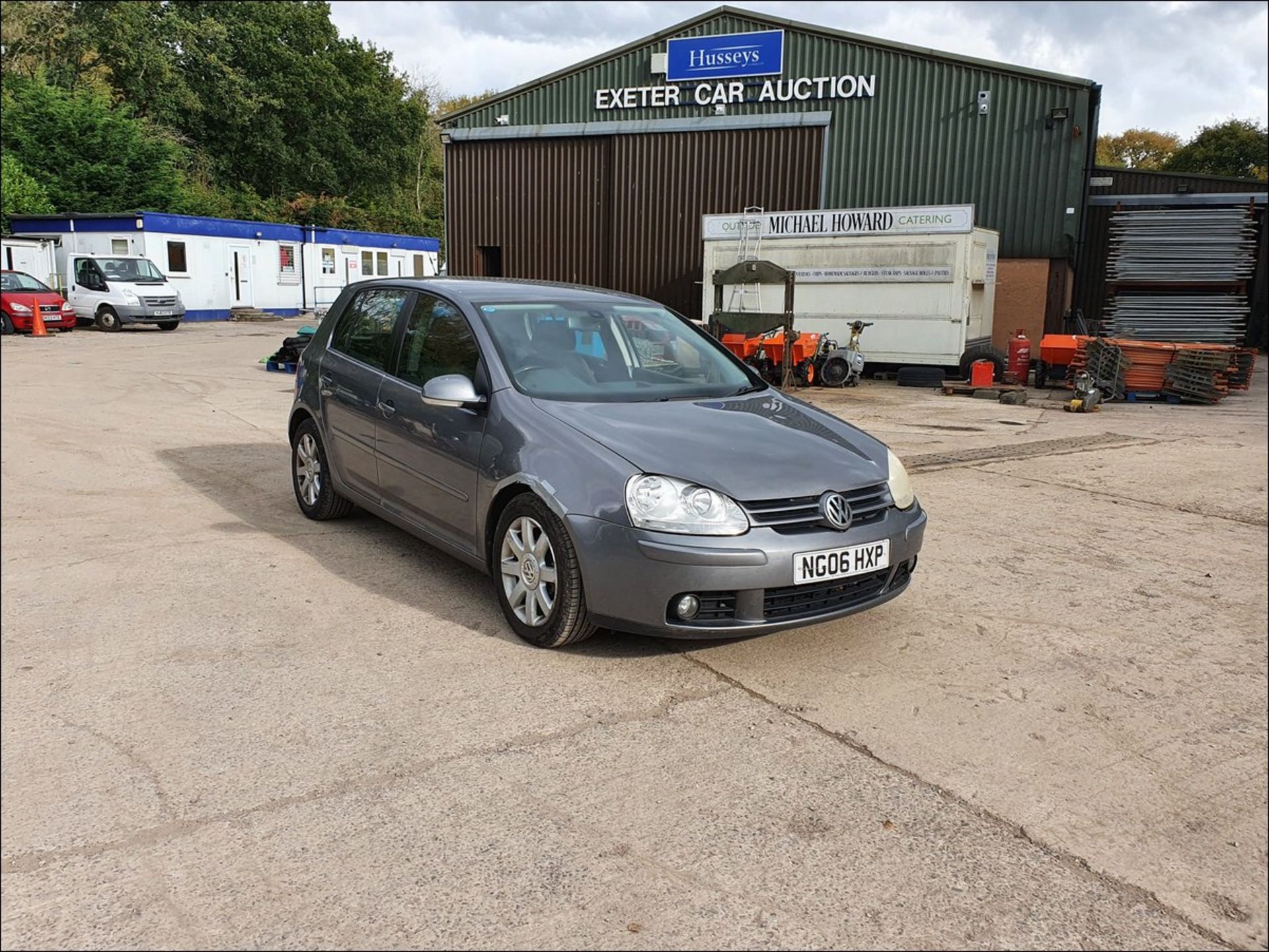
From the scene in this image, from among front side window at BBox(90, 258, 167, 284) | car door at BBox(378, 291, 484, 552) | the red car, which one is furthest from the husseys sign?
car door at BBox(378, 291, 484, 552)

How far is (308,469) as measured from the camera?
21.6 ft

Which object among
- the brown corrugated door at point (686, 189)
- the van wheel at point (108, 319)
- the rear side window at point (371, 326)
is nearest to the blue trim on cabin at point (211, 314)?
the van wheel at point (108, 319)

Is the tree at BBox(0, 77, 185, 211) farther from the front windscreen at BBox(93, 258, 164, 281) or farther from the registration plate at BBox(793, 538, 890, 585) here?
the registration plate at BBox(793, 538, 890, 585)


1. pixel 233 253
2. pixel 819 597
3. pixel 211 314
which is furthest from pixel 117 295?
pixel 819 597

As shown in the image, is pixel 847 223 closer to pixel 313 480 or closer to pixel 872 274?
pixel 872 274

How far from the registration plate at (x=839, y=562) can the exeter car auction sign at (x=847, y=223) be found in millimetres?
13998

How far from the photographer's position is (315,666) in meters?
4.17

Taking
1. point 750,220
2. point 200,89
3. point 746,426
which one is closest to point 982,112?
point 750,220

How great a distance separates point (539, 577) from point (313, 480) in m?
2.74

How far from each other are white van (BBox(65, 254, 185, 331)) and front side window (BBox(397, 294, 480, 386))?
24.5 meters

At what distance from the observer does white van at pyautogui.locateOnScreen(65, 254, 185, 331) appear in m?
26.8

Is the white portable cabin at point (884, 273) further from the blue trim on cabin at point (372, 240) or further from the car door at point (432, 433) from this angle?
the blue trim on cabin at point (372, 240)

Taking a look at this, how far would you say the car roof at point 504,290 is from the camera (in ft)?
17.7

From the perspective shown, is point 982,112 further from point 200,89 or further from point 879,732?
point 200,89
